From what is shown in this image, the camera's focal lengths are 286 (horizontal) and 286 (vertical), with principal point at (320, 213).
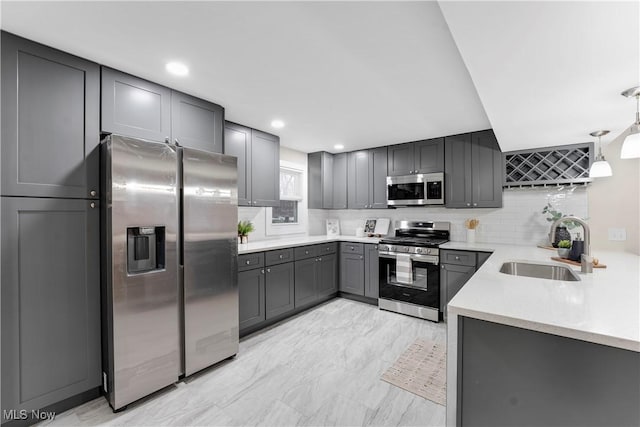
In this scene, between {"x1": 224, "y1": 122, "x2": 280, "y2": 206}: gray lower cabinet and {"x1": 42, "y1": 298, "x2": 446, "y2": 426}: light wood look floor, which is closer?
{"x1": 42, "y1": 298, "x2": 446, "y2": 426}: light wood look floor

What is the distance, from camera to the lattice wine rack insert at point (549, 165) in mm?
3121

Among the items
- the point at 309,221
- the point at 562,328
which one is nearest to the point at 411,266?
the point at 309,221

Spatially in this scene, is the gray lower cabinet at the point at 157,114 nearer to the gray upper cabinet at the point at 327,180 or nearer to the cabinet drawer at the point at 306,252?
the cabinet drawer at the point at 306,252

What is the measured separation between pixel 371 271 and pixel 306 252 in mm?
999

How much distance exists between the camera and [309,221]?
485cm

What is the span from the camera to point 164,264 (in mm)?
2129

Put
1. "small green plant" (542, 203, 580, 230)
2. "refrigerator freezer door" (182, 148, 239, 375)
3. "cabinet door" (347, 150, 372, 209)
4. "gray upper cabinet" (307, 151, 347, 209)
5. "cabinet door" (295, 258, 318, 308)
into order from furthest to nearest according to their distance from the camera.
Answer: "gray upper cabinet" (307, 151, 347, 209) < "cabinet door" (347, 150, 372, 209) < "cabinet door" (295, 258, 318, 308) < "small green plant" (542, 203, 580, 230) < "refrigerator freezer door" (182, 148, 239, 375)

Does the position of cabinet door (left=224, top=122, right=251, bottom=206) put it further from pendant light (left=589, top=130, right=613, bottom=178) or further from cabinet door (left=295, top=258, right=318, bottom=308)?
pendant light (left=589, top=130, right=613, bottom=178)

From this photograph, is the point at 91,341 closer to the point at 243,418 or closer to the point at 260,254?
the point at 243,418

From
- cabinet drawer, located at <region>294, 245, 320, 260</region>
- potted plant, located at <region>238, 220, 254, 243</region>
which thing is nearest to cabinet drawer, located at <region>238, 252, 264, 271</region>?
potted plant, located at <region>238, 220, 254, 243</region>

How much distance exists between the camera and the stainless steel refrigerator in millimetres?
1901

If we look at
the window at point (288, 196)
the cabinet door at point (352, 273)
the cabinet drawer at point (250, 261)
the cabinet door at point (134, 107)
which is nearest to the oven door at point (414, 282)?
the cabinet door at point (352, 273)

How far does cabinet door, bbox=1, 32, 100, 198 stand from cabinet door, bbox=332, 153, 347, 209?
11.0 feet

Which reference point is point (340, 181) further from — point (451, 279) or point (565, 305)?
point (565, 305)
